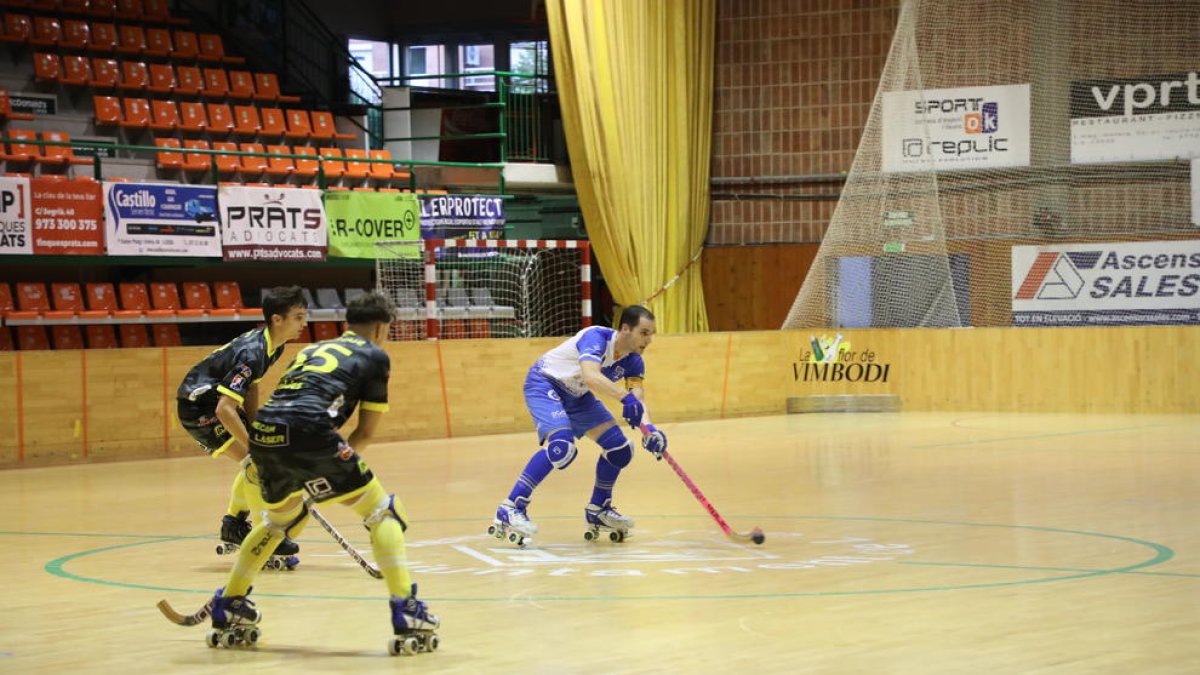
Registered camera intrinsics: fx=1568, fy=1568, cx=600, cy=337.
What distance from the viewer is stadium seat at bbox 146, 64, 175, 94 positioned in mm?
24500

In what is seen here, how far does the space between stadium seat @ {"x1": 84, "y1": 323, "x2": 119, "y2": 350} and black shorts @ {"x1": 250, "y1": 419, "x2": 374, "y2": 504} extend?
1514 cm

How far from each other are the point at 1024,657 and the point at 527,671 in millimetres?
2002

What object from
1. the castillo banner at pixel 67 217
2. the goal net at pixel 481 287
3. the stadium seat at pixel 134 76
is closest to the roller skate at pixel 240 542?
the castillo banner at pixel 67 217

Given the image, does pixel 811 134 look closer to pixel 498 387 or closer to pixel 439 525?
pixel 498 387

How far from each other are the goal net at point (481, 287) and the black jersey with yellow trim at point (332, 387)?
1371 centimetres

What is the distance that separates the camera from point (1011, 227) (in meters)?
25.0

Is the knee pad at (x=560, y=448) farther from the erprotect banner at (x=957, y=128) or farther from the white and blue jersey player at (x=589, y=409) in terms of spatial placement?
the erprotect banner at (x=957, y=128)

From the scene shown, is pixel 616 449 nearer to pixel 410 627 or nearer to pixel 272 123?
pixel 410 627

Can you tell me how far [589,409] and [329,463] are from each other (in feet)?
13.4

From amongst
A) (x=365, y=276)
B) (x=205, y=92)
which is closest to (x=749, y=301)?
(x=365, y=276)

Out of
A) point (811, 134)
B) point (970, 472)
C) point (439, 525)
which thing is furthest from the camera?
point (811, 134)

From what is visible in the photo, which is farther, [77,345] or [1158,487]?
[77,345]

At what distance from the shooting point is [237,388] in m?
8.89

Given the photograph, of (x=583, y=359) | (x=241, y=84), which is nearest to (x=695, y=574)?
(x=583, y=359)
